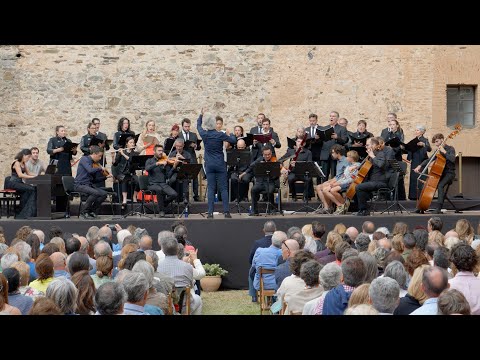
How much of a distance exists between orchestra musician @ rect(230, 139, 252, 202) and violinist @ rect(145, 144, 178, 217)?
1.49 metres

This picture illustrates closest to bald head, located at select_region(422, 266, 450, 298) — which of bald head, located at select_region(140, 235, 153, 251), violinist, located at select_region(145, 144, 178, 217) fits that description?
bald head, located at select_region(140, 235, 153, 251)

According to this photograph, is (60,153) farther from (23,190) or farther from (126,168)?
(23,190)

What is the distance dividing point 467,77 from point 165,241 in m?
13.2

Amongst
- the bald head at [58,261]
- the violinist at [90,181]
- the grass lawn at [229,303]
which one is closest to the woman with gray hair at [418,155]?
the grass lawn at [229,303]

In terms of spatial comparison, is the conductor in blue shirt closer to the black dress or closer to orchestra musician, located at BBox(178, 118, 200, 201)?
orchestra musician, located at BBox(178, 118, 200, 201)

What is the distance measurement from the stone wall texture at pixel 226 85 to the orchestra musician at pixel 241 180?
10.9 ft

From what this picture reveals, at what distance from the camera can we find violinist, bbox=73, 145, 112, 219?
49.4ft

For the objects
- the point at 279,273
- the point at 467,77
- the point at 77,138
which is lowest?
the point at 279,273

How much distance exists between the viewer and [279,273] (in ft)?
30.3

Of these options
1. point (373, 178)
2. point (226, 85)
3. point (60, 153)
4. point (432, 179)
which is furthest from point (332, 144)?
point (60, 153)

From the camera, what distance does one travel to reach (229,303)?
510 inches

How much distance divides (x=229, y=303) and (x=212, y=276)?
1221mm

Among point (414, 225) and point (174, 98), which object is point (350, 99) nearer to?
point (174, 98)
